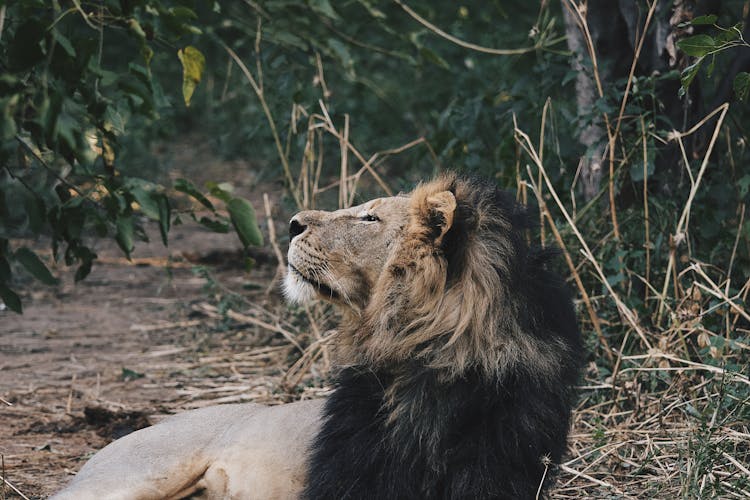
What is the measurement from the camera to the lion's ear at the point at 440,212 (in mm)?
2898

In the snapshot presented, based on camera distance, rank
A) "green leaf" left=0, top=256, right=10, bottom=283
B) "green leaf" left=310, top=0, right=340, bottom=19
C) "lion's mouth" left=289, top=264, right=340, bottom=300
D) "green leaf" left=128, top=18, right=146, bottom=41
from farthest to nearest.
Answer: "green leaf" left=310, top=0, right=340, bottom=19, "lion's mouth" left=289, top=264, right=340, bottom=300, "green leaf" left=0, top=256, right=10, bottom=283, "green leaf" left=128, top=18, right=146, bottom=41

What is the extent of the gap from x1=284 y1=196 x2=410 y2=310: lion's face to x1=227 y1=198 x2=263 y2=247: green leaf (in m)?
0.52

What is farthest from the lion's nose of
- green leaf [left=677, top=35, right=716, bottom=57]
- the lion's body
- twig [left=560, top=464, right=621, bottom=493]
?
green leaf [left=677, top=35, right=716, bottom=57]

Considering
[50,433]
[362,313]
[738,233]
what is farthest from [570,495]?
[50,433]

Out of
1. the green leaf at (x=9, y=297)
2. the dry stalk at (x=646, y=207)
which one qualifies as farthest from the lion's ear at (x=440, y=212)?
the dry stalk at (x=646, y=207)

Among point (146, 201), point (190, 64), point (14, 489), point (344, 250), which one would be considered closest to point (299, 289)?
point (344, 250)

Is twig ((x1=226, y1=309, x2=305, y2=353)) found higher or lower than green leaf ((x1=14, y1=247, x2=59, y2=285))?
lower

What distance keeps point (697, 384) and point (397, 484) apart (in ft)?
5.35

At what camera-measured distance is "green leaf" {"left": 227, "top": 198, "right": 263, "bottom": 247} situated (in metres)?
2.66

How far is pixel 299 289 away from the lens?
322cm

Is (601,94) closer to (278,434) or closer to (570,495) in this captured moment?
(570,495)

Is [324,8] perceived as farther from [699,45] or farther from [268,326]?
[699,45]

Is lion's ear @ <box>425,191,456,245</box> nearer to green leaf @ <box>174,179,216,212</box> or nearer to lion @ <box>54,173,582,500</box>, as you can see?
lion @ <box>54,173,582,500</box>

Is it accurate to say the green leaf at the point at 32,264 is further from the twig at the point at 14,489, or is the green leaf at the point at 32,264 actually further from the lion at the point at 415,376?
the twig at the point at 14,489
